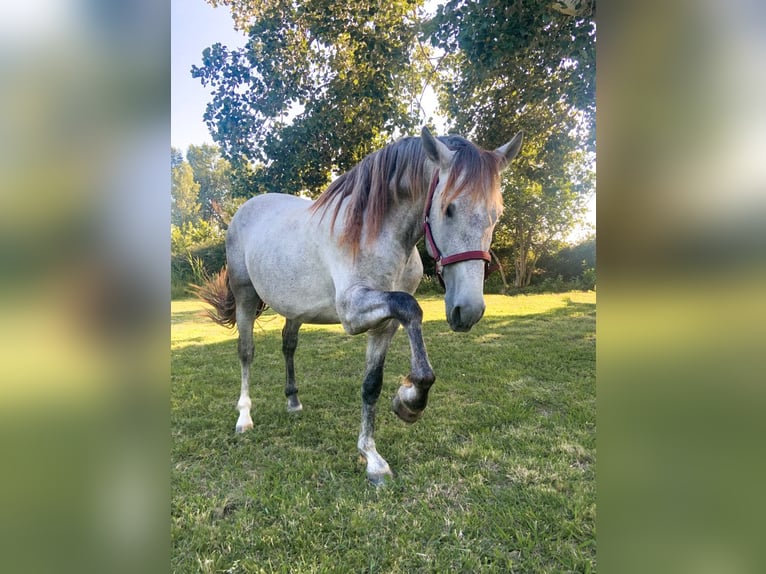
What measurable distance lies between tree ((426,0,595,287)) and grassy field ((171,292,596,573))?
2.75 meters

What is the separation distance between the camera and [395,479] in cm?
230

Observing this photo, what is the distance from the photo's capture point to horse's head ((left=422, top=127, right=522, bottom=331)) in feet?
5.80

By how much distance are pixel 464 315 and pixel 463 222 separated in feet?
1.46

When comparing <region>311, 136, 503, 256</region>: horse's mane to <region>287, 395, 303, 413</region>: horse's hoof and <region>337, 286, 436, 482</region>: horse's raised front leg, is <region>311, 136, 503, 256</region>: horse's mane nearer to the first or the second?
<region>337, 286, 436, 482</region>: horse's raised front leg

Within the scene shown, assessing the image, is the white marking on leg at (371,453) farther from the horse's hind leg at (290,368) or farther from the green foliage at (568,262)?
the green foliage at (568,262)

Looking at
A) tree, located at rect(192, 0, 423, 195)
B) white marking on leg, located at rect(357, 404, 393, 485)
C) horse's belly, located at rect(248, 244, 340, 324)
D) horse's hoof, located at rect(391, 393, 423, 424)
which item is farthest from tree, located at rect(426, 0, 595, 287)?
white marking on leg, located at rect(357, 404, 393, 485)

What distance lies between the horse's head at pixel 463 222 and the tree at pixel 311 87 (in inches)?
127

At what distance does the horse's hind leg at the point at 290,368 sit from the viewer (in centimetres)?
351

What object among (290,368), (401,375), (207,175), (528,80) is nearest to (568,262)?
(528,80)
